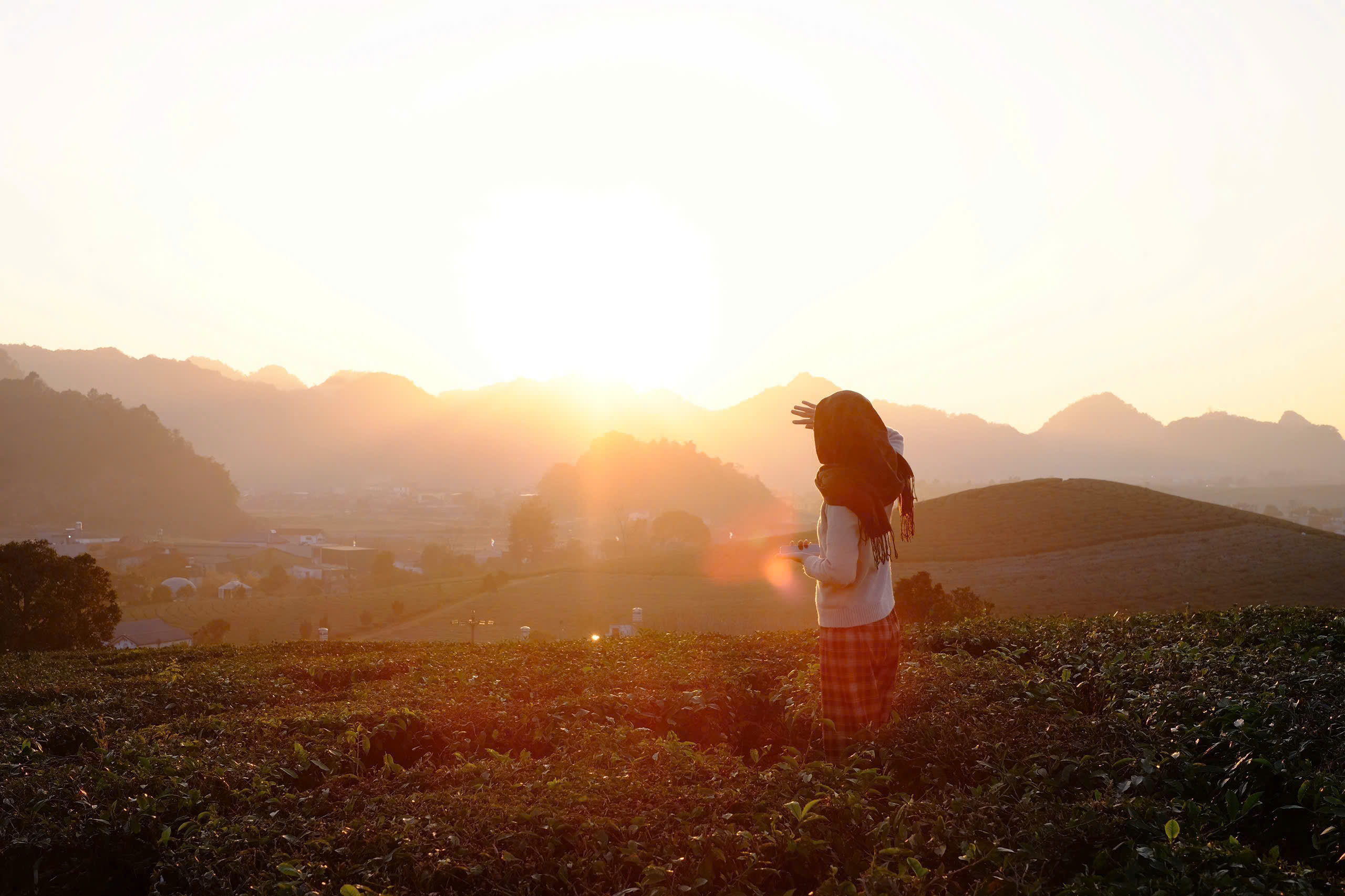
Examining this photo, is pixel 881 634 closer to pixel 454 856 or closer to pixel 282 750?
pixel 454 856

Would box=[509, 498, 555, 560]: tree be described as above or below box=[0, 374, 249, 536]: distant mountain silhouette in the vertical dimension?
below

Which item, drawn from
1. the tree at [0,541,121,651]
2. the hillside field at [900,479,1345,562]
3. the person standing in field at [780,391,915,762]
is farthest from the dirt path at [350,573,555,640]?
the person standing in field at [780,391,915,762]

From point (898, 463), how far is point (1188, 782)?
2.31 m

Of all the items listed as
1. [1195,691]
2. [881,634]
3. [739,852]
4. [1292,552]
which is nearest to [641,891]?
[739,852]

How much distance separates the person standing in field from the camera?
5.05m

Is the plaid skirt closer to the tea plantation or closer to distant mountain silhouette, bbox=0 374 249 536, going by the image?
the tea plantation

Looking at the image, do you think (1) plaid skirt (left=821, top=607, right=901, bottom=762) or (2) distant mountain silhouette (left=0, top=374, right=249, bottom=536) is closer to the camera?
(1) plaid skirt (left=821, top=607, right=901, bottom=762)

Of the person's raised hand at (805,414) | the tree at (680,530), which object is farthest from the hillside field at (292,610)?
the person's raised hand at (805,414)

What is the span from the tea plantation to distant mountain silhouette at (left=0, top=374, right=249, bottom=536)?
15862 cm

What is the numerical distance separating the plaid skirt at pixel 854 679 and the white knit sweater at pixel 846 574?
0.26 ft

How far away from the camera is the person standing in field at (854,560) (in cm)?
505

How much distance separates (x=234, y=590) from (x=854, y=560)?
87.6 metres

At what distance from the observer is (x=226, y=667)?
8.79 meters

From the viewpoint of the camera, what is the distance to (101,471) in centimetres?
14600
